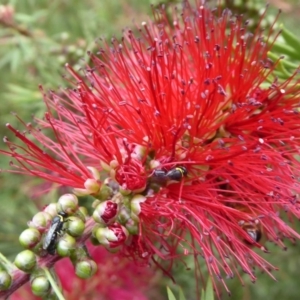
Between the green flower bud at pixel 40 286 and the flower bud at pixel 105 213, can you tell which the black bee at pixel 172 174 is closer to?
the flower bud at pixel 105 213

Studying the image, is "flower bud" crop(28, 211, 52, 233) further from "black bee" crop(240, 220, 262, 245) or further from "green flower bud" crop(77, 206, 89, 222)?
"black bee" crop(240, 220, 262, 245)

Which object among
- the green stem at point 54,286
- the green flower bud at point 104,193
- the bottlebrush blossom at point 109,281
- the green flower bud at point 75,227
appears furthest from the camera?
the bottlebrush blossom at point 109,281

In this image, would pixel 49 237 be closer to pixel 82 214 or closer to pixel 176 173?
pixel 82 214

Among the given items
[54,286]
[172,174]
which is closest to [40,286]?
[54,286]

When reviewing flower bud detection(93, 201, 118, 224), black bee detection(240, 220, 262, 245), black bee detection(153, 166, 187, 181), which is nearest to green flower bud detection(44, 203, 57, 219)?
flower bud detection(93, 201, 118, 224)

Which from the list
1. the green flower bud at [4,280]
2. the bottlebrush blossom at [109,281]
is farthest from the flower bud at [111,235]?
the bottlebrush blossom at [109,281]

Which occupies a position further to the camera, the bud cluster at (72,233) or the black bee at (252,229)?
the black bee at (252,229)
